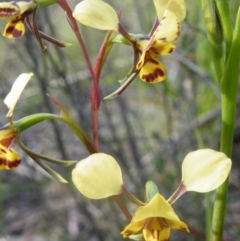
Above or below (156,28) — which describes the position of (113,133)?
below

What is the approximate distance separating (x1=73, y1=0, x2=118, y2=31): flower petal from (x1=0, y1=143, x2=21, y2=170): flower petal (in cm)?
19

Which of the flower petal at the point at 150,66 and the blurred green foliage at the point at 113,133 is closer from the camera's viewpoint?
the flower petal at the point at 150,66

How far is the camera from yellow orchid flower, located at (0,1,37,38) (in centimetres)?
64

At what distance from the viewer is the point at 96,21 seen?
1.96 ft

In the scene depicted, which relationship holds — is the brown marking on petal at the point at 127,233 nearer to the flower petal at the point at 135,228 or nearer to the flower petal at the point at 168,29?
the flower petal at the point at 135,228

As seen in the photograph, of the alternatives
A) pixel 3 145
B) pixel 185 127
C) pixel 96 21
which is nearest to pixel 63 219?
pixel 185 127

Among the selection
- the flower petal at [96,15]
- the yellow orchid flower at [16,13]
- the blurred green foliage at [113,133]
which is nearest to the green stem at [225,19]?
the flower petal at [96,15]

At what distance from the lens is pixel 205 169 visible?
23.7 inches

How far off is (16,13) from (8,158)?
178 mm

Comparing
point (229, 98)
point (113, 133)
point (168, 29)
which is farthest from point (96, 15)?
point (113, 133)

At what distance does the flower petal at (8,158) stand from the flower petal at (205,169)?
0.21m

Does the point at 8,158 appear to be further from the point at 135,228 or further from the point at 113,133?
the point at 113,133

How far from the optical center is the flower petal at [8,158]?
0.66 meters

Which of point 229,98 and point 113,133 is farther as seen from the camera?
point 113,133
